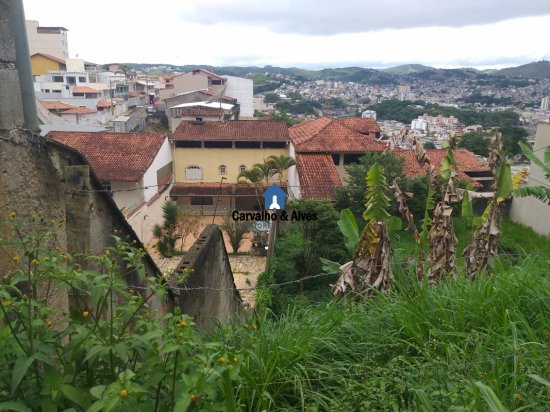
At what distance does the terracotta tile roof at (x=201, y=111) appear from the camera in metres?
28.8

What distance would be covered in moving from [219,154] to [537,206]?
14713mm

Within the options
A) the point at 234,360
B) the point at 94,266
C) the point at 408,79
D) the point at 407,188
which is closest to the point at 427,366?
the point at 234,360

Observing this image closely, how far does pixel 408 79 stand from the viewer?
19525 centimetres

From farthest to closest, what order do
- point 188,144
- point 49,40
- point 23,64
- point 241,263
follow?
point 49,40, point 188,144, point 241,263, point 23,64

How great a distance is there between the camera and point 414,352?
303 centimetres

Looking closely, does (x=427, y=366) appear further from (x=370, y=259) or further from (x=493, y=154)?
(x=493, y=154)

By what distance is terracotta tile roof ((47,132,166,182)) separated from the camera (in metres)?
18.8

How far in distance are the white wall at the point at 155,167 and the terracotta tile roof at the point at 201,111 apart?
22.7ft

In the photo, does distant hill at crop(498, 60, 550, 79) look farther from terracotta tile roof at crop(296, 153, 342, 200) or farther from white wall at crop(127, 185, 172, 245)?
white wall at crop(127, 185, 172, 245)

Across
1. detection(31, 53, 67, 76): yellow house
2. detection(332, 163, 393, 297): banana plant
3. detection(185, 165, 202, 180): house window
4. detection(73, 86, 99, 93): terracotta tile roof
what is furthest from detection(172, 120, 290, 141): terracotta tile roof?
detection(31, 53, 67, 76): yellow house

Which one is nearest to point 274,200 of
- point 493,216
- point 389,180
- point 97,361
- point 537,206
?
point 389,180

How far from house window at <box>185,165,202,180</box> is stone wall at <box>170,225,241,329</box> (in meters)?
15.9

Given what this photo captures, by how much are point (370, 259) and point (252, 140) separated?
1782cm

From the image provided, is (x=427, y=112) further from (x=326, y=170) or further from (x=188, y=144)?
(x=326, y=170)
